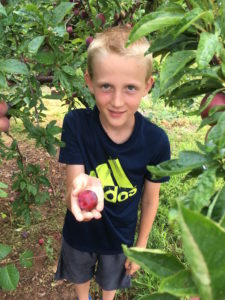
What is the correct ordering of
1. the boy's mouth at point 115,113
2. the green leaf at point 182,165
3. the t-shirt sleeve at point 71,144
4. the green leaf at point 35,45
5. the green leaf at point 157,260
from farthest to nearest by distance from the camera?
the t-shirt sleeve at point 71,144
the boy's mouth at point 115,113
the green leaf at point 35,45
the green leaf at point 182,165
the green leaf at point 157,260

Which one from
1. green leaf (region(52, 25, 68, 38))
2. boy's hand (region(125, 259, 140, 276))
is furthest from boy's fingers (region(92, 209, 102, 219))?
boy's hand (region(125, 259, 140, 276))

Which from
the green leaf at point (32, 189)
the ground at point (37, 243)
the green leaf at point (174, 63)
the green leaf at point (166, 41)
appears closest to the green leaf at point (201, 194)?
the green leaf at point (174, 63)

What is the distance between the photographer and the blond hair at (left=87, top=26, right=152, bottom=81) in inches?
50.3

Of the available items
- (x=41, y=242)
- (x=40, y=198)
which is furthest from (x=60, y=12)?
(x=41, y=242)

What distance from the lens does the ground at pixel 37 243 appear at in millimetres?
2195

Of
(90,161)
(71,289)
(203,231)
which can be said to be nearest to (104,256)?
(90,161)

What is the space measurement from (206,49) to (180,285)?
37 cm

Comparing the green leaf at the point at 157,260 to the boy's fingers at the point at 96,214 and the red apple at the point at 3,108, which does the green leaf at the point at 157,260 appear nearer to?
the boy's fingers at the point at 96,214

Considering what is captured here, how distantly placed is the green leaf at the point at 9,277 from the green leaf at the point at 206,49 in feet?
3.13

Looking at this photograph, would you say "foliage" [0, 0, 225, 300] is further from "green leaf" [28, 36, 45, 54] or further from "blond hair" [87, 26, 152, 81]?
"blond hair" [87, 26, 152, 81]

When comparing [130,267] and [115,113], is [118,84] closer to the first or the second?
[115,113]

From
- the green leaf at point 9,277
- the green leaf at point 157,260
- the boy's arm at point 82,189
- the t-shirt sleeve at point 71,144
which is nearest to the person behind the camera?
the green leaf at point 157,260

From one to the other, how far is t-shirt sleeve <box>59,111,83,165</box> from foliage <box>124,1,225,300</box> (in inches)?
28.0

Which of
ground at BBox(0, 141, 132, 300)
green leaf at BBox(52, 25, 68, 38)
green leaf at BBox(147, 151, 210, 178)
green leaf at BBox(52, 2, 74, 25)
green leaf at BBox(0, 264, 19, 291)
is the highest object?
green leaf at BBox(52, 2, 74, 25)
